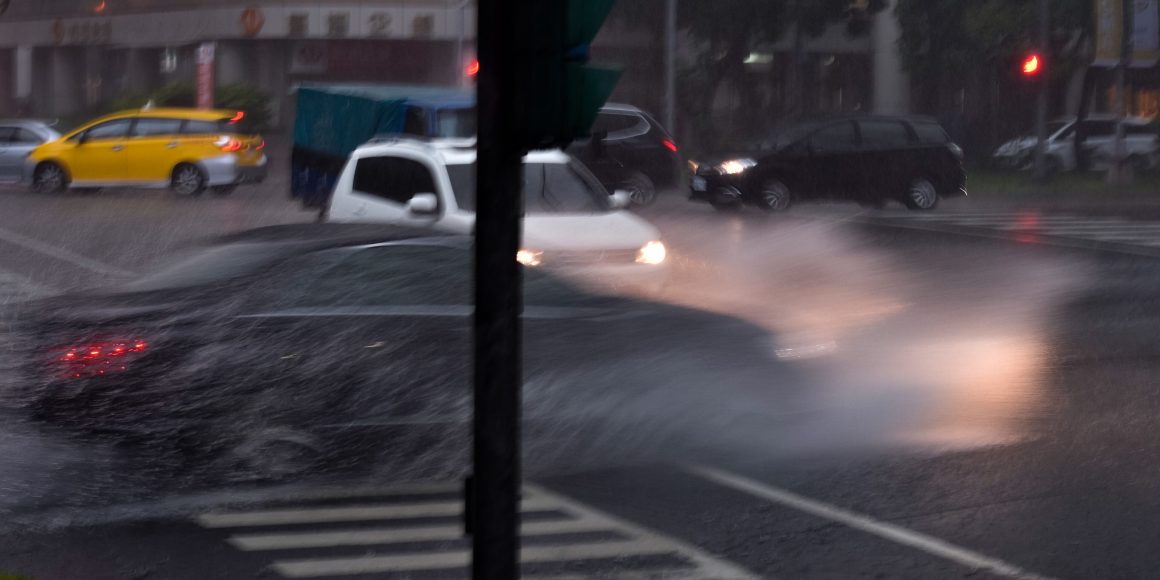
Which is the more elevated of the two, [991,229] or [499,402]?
[499,402]

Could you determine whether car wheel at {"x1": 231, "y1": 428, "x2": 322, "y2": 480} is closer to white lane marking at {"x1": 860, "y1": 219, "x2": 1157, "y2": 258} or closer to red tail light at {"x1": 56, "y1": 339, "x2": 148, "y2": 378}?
red tail light at {"x1": 56, "y1": 339, "x2": 148, "y2": 378}

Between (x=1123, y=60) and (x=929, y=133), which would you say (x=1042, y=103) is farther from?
(x=929, y=133)

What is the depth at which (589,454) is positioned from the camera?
7832 millimetres

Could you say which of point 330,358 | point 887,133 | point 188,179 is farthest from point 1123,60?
point 330,358

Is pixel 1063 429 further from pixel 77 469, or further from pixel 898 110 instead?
pixel 898 110

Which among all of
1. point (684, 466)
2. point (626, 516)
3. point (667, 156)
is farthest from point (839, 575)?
point (667, 156)

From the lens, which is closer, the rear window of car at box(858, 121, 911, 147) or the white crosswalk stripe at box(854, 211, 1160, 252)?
the white crosswalk stripe at box(854, 211, 1160, 252)

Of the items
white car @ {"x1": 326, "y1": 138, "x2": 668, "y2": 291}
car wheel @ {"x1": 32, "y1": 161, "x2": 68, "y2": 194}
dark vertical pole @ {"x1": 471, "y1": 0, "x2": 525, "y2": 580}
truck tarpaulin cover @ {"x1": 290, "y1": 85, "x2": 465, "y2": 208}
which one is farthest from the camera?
car wheel @ {"x1": 32, "y1": 161, "x2": 68, "y2": 194}

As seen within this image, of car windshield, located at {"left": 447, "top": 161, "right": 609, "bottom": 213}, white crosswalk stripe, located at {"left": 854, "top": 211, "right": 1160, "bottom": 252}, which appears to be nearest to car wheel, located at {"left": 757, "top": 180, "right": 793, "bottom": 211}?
white crosswalk stripe, located at {"left": 854, "top": 211, "right": 1160, "bottom": 252}

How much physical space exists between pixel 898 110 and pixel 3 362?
4214 centimetres

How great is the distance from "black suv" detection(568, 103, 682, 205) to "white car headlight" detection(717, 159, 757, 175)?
1.62 meters

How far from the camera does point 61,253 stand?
62.5 feet

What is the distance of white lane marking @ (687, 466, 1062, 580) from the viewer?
6145 millimetres

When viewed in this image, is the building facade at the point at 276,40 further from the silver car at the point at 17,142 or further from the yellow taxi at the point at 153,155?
the yellow taxi at the point at 153,155
